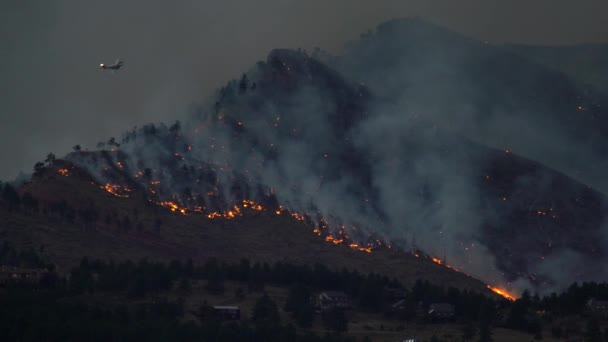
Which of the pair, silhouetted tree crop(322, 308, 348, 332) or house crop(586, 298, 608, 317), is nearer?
silhouetted tree crop(322, 308, 348, 332)

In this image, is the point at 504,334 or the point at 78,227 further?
the point at 78,227

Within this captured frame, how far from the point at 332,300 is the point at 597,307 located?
44.9 m

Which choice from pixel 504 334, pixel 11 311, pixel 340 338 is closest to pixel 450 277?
pixel 504 334

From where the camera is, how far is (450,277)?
185 m

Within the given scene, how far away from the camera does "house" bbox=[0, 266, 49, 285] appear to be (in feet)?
468

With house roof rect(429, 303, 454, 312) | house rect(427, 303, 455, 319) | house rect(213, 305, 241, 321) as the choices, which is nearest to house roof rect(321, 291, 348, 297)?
house roof rect(429, 303, 454, 312)

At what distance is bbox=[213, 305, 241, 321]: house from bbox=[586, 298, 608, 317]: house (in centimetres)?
5911

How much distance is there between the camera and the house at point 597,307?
144500 millimetres

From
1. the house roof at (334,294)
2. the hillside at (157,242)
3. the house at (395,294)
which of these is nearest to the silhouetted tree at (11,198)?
the hillside at (157,242)

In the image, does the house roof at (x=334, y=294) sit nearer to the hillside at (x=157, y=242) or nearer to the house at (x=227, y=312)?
the house at (x=227, y=312)

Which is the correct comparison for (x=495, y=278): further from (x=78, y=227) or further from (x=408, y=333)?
(x=78, y=227)

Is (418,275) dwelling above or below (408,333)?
above

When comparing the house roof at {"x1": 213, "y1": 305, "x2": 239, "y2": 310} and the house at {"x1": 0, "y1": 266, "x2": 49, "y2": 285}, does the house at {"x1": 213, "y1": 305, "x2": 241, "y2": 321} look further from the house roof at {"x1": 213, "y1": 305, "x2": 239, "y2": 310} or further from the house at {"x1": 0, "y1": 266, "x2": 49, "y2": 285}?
the house at {"x1": 0, "y1": 266, "x2": 49, "y2": 285}

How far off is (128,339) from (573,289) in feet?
274
